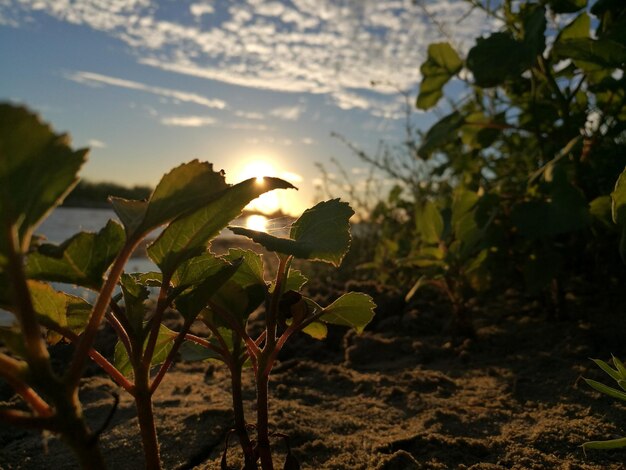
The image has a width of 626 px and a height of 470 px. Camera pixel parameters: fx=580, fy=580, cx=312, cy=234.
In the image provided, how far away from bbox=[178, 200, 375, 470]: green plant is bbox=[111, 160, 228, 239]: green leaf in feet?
0.28

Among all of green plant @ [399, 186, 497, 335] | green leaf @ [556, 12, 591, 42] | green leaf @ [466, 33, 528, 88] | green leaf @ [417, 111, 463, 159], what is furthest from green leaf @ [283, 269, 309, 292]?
green leaf @ [556, 12, 591, 42]

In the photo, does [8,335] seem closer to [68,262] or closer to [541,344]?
[68,262]

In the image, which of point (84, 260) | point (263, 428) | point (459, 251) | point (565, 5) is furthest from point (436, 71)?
point (84, 260)

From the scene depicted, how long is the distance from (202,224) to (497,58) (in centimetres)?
162

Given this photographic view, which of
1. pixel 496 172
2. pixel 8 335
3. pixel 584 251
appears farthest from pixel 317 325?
pixel 496 172

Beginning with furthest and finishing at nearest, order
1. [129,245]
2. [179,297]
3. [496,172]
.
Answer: [496,172]
[179,297]
[129,245]

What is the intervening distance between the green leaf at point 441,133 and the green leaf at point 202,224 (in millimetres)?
1744

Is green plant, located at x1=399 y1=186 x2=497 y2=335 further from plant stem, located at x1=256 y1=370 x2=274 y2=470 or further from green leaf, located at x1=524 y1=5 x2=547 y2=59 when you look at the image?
plant stem, located at x1=256 y1=370 x2=274 y2=470

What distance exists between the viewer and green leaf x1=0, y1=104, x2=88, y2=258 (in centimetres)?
59

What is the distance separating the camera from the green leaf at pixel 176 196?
0.71 metres

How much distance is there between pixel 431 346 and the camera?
7.47 feet

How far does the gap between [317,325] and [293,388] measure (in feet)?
2.77

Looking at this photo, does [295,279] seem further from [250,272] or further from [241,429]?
[241,429]

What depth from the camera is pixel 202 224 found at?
795mm
